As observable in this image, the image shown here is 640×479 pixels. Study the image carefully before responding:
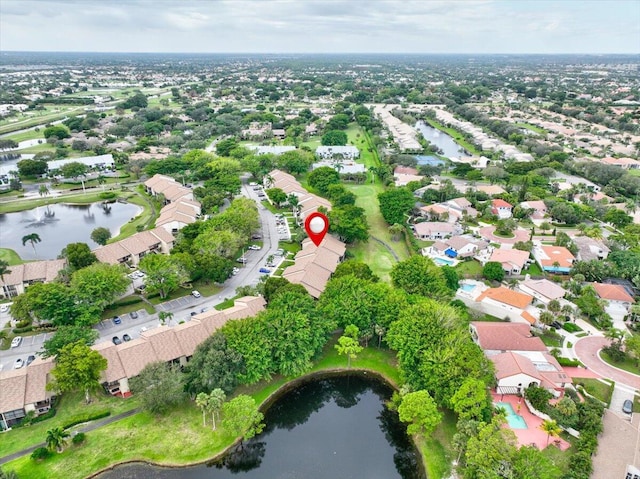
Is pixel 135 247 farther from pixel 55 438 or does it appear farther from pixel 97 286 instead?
pixel 55 438

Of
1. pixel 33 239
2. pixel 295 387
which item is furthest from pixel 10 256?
pixel 295 387

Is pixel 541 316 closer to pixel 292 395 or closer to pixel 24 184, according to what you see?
pixel 292 395

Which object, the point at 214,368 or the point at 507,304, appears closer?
the point at 214,368

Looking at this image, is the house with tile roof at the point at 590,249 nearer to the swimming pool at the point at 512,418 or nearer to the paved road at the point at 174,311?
the swimming pool at the point at 512,418

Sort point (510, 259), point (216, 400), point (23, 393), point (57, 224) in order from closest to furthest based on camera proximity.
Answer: point (216, 400), point (23, 393), point (510, 259), point (57, 224)

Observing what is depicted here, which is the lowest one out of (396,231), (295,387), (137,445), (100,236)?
(295,387)

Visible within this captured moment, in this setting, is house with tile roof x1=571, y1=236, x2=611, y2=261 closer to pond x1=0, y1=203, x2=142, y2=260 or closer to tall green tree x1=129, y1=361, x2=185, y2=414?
tall green tree x1=129, y1=361, x2=185, y2=414

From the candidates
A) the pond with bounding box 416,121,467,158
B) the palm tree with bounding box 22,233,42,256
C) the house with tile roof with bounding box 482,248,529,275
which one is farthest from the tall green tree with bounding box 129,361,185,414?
the pond with bounding box 416,121,467,158
